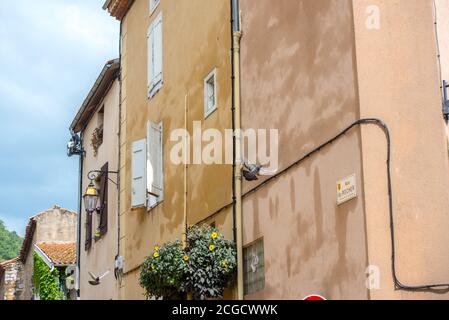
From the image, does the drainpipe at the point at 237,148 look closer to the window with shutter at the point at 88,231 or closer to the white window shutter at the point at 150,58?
the white window shutter at the point at 150,58

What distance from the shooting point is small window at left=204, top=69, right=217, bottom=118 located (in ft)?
48.7

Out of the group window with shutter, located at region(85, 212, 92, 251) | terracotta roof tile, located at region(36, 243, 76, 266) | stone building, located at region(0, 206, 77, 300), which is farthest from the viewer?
stone building, located at region(0, 206, 77, 300)

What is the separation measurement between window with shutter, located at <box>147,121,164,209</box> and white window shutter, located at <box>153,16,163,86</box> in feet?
3.66

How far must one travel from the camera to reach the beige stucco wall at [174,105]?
1455cm

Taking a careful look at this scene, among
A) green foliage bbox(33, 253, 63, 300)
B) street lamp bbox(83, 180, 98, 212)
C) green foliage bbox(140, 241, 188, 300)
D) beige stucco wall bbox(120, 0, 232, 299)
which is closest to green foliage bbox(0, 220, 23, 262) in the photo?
green foliage bbox(33, 253, 63, 300)

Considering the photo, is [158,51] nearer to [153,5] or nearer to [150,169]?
[153,5]

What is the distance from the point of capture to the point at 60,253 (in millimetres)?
31281

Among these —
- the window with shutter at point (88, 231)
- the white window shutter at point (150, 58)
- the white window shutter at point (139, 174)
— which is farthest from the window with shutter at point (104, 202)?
the white window shutter at point (150, 58)

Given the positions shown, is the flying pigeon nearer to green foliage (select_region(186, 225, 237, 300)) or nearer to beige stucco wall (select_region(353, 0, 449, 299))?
green foliage (select_region(186, 225, 237, 300))

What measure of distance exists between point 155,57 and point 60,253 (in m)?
14.9

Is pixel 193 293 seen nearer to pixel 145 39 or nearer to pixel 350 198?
pixel 350 198

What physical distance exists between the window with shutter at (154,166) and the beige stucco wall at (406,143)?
696 cm

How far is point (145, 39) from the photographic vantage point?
1884 cm

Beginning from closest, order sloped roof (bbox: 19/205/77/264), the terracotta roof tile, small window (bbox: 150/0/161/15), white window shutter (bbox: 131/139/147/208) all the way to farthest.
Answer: white window shutter (bbox: 131/139/147/208), small window (bbox: 150/0/161/15), the terracotta roof tile, sloped roof (bbox: 19/205/77/264)
